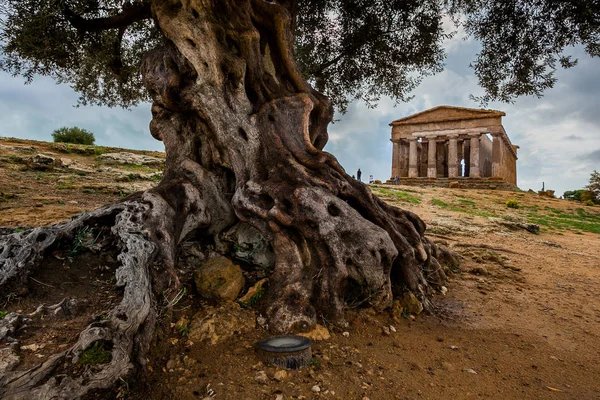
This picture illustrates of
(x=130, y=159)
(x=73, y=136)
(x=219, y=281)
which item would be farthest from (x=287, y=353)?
(x=73, y=136)

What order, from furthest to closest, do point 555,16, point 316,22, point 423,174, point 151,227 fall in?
point 423,174
point 316,22
point 555,16
point 151,227

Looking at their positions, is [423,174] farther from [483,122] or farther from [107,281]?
[107,281]

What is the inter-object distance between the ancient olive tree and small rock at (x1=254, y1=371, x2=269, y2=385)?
2.01 ft

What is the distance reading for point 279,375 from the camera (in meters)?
2.39

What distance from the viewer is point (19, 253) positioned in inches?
110

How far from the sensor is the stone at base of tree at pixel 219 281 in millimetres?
3293

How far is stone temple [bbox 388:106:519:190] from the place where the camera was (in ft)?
104

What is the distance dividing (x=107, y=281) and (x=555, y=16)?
29.7ft

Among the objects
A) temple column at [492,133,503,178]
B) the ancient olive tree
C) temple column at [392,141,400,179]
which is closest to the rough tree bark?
the ancient olive tree

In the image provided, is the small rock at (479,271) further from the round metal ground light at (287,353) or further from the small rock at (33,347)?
the small rock at (33,347)

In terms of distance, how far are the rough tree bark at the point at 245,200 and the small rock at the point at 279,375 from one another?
0.54 metres

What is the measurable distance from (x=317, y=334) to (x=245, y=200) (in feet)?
5.40

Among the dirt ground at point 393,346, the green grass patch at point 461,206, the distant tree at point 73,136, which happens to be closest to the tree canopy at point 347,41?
the dirt ground at point 393,346

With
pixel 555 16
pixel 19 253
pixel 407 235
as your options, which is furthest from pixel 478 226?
pixel 19 253
